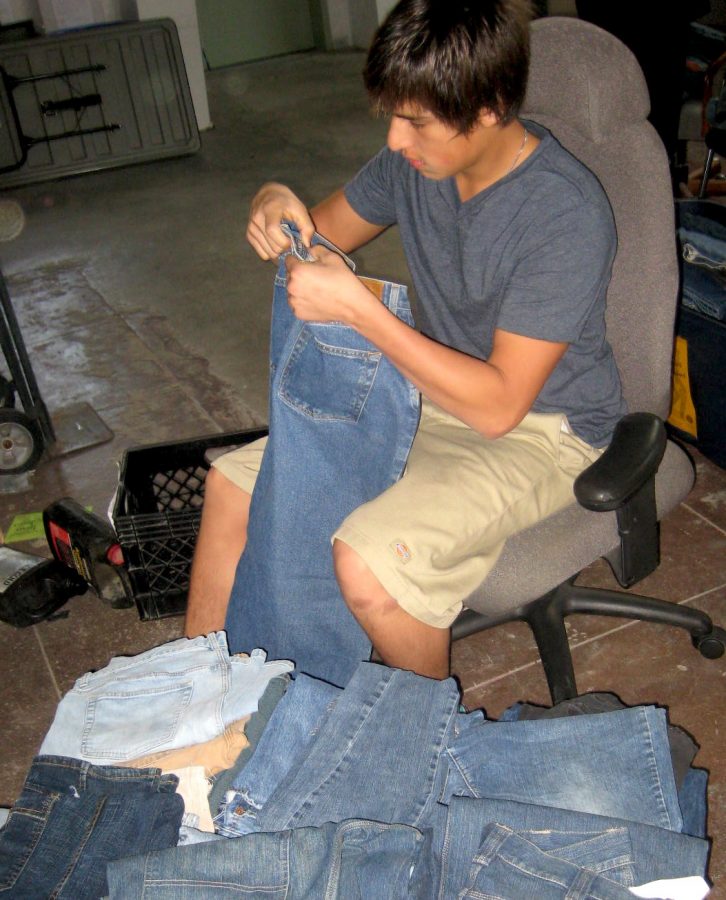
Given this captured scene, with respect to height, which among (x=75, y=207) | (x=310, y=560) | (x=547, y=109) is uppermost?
(x=547, y=109)

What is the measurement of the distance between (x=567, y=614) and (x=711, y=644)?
0.30m

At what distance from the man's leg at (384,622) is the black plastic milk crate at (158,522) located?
2.14 ft

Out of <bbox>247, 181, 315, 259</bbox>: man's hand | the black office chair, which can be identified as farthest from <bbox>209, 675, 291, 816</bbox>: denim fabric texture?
<bbox>247, 181, 315, 259</bbox>: man's hand

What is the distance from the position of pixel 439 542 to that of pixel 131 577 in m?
0.95

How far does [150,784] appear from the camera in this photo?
3.62 ft

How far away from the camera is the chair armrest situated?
1.37 metres

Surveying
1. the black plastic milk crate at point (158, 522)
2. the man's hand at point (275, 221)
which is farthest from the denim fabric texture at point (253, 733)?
the black plastic milk crate at point (158, 522)

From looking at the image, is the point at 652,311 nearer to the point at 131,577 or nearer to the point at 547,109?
the point at 547,109

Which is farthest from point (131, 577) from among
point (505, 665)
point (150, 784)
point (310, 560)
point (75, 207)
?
point (75, 207)

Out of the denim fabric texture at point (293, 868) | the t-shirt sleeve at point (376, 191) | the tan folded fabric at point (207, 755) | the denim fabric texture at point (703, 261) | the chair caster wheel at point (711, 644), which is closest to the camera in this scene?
the denim fabric texture at point (293, 868)

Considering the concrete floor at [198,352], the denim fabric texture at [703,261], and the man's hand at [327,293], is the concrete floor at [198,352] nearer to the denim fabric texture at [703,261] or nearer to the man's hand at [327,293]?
the denim fabric texture at [703,261]

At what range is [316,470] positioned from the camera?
1.52 metres

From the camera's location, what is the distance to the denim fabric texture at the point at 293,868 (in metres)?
0.93

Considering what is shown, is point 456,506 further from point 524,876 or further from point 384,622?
point 524,876
